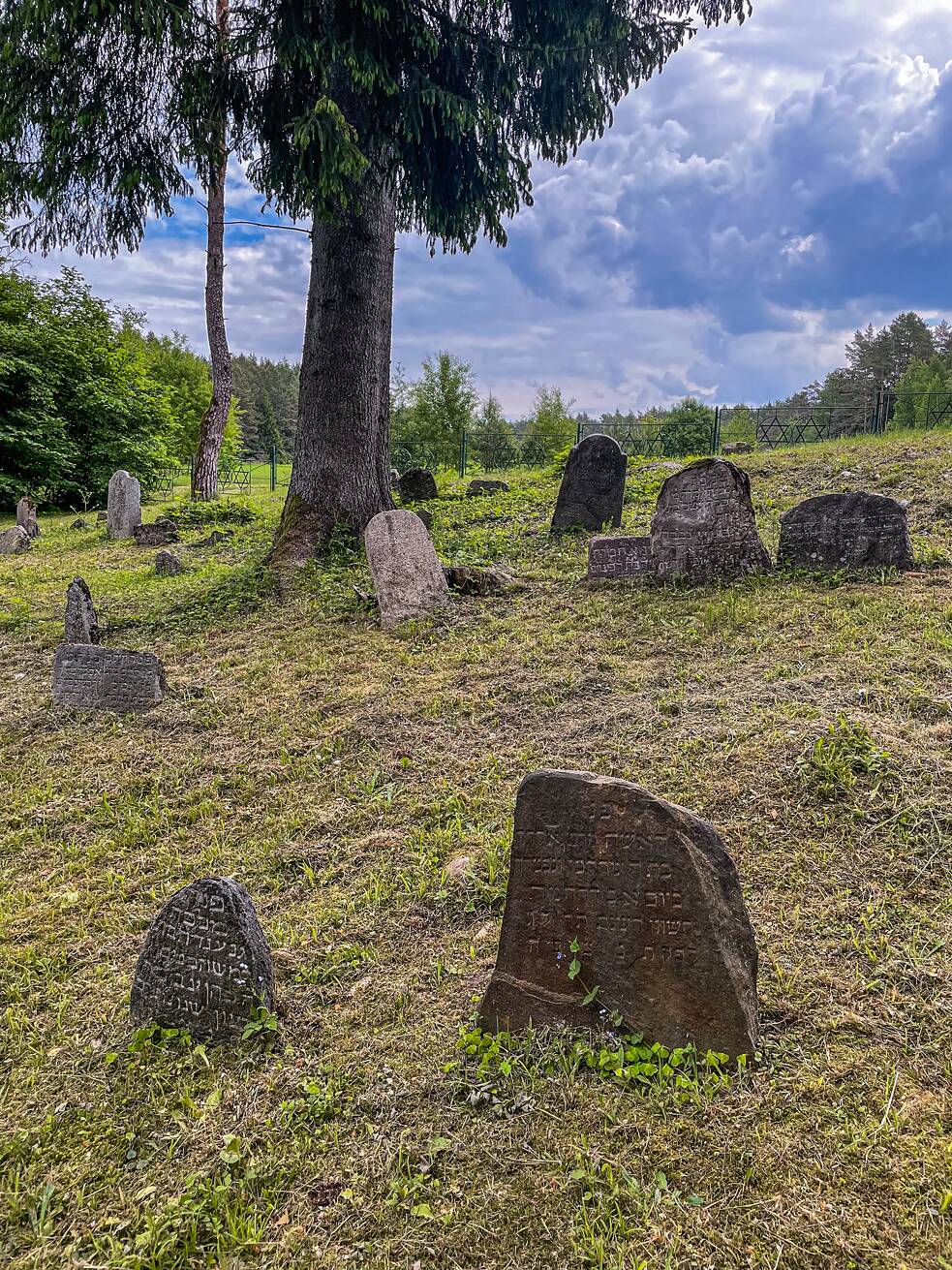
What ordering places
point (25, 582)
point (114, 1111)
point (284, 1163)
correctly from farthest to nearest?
point (25, 582)
point (114, 1111)
point (284, 1163)

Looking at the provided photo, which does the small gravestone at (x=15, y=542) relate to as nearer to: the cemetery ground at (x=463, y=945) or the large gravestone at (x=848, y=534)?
the cemetery ground at (x=463, y=945)

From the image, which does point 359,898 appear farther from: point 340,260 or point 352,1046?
point 340,260

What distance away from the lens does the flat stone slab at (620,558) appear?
22.7 ft

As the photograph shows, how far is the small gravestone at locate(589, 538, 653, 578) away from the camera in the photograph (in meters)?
6.92

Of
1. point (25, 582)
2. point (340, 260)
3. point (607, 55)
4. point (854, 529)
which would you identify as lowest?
point (25, 582)

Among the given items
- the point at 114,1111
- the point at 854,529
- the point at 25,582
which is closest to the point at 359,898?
the point at 114,1111

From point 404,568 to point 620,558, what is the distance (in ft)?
6.64

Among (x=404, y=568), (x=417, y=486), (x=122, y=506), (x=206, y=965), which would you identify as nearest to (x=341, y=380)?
(x=404, y=568)

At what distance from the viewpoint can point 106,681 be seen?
531cm

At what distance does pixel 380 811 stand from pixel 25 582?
8.00 m

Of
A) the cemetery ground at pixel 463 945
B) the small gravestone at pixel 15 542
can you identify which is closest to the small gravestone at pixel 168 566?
the cemetery ground at pixel 463 945

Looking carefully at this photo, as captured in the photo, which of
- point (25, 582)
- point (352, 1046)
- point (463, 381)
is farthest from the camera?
point (463, 381)

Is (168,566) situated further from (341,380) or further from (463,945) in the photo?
(463,945)

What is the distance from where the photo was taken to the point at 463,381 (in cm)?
3331
